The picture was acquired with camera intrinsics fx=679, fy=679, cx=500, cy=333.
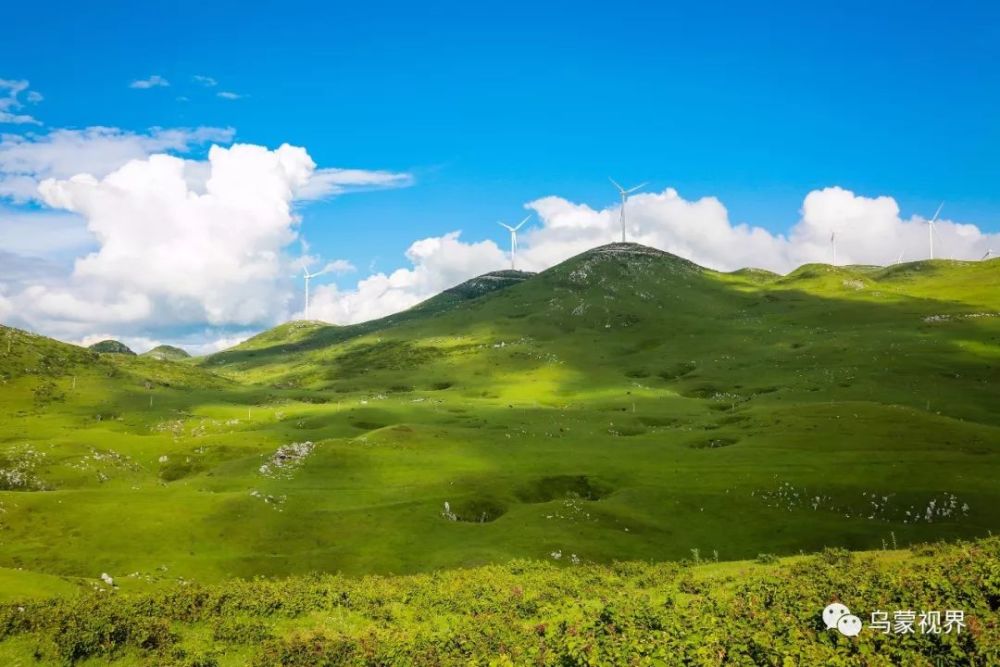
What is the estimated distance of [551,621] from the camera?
27.8 metres

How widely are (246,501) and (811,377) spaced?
457ft

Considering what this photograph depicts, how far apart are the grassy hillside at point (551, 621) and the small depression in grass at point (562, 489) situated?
4348 centimetres

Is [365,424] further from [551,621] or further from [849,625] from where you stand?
[849,625]

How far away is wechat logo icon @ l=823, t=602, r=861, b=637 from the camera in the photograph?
70.8ft

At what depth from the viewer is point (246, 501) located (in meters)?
77.2

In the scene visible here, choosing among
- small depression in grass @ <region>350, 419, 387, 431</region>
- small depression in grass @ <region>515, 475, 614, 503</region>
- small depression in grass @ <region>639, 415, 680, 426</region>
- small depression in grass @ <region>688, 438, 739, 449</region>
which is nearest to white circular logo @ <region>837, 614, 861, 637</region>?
small depression in grass @ <region>515, 475, 614, 503</region>

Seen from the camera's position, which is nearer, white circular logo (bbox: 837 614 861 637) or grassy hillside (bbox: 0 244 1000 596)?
white circular logo (bbox: 837 614 861 637)

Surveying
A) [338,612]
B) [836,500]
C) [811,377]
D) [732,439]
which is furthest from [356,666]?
[811,377]

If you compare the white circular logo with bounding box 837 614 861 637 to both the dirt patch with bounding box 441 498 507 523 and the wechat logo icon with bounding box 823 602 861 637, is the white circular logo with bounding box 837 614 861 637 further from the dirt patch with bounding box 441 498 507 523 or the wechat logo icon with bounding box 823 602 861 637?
the dirt patch with bounding box 441 498 507 523

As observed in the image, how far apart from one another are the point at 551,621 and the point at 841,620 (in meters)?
10.9

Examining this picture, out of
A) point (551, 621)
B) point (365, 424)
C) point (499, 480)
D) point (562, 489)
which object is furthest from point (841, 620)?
point (365, 424)

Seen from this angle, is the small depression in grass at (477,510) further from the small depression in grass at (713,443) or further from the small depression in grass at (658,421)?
the small depression in grass at (658,421)

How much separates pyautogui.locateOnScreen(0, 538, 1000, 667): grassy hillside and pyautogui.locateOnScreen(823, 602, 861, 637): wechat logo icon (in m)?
0.35

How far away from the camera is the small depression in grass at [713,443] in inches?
4193
